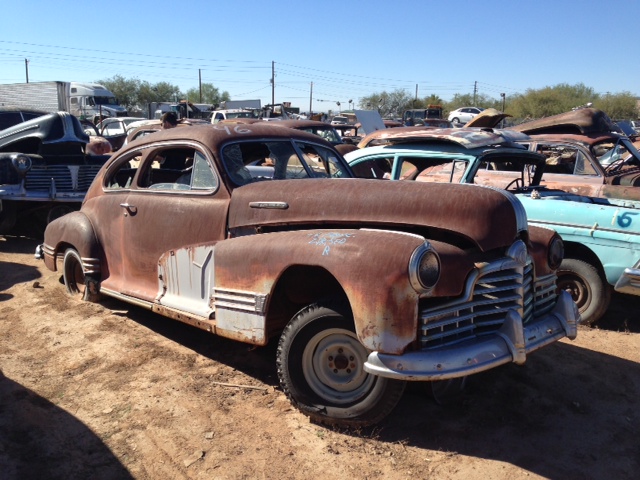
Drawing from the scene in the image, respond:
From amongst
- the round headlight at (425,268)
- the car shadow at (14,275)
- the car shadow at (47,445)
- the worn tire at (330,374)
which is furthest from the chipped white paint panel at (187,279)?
the car shadow at (14,275)

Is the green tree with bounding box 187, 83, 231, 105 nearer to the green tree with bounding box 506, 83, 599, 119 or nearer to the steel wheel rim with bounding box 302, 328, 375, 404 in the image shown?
the green tree with bounding box 506, 83, 599, 119

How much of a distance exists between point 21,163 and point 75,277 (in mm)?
3155

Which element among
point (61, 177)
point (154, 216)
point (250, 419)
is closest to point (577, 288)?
point (250, 419)

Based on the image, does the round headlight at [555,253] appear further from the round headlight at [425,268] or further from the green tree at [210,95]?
the green tree at [210,95]

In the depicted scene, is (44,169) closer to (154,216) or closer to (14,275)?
(14,275)

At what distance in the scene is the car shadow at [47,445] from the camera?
2.97m

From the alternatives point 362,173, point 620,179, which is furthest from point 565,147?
point 362,173

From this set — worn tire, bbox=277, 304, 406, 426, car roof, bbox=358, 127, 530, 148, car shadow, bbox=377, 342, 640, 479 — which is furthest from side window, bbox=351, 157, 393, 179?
worn tire, bbox=277, 304, 406, 426

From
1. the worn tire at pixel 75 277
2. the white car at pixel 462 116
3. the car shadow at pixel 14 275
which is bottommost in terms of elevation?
the car shadow at pixel 14 275

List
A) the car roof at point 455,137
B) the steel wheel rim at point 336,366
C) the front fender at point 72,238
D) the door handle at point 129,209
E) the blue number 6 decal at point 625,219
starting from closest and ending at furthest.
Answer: the steel wheel rim at point 336,366, the door handle at point 129,209, the blue number 6 decal at point 625,219, the front fender at point 72,238, the car roof at point 455,137

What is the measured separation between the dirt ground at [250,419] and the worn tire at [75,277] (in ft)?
1.99

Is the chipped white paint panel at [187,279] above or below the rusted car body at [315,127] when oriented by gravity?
below

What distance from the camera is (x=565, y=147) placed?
7.77m

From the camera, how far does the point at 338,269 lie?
3.14m
